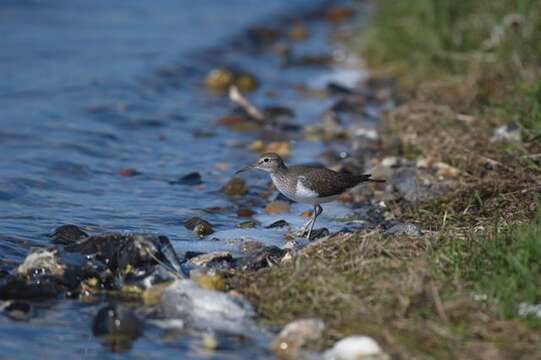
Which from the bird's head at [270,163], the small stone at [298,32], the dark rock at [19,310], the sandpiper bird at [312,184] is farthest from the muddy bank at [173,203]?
the small stone at [298,32]

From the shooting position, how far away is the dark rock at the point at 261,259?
21.9 feet

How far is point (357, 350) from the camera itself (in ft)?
16.9

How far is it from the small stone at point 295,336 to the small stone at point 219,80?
9254 mm

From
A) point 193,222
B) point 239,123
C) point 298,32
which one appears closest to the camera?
point 193,222

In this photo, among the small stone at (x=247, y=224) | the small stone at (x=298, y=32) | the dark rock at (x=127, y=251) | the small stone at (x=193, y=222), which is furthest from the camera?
the small stone at (x=298, y=32)

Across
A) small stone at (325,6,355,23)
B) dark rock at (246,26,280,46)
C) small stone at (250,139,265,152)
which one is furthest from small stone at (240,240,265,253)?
small stone at (325,6,355,23)

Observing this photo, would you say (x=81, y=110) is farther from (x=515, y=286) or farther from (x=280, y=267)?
(x=515, y=286)

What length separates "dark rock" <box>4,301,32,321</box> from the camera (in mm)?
5883

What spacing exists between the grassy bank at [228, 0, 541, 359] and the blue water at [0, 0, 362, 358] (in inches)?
32.4

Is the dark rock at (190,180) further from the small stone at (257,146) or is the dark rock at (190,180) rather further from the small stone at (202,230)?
the small stone at (202,230)

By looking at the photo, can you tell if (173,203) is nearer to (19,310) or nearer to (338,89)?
(19,310)

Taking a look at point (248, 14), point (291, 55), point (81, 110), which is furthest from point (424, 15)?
point (248, 14)

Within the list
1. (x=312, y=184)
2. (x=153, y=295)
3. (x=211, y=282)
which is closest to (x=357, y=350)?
(x=211, y=282)

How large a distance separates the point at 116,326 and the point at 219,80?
9.15m
